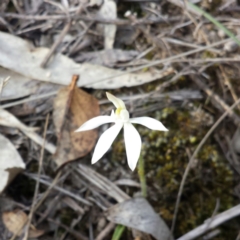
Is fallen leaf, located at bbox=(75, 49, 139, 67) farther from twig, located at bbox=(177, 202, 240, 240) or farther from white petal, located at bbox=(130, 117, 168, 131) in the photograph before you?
twig, located at bbox=(177, 202, 240, 240)

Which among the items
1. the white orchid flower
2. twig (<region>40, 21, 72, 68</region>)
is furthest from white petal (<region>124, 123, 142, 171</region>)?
twig (<region>40, 21, 72, 68</region>)

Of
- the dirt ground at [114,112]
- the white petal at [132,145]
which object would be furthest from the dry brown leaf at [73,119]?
the white petal at [132,145]

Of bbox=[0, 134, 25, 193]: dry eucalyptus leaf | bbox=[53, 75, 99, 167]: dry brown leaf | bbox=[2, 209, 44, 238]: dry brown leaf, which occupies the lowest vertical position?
bbox=[2, 209, 44, 238]: dry brown leaf

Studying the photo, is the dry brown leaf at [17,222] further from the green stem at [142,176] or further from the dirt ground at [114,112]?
the green stem at [142,176]

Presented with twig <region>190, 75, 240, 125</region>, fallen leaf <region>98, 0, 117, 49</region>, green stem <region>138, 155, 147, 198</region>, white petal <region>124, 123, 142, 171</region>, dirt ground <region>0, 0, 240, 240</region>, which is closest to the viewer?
white petal <region>124, 123, 142, 171</region>

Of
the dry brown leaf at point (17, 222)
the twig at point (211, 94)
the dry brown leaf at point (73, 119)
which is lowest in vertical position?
the dry brown leaf at point (17, 222)

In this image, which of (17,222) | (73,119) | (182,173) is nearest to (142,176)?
(182,173)
